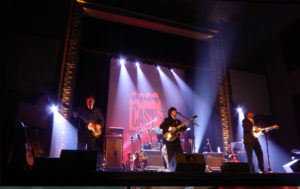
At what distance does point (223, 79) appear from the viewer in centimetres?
908

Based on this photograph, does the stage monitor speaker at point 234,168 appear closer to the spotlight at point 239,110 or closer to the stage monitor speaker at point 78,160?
the stage monitor speaker at point 78,160

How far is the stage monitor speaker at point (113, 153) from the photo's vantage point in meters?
5.90

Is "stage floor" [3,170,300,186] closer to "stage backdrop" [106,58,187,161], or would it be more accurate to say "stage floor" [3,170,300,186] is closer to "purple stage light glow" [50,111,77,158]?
"purple stage light glow" [50,111,77,158]

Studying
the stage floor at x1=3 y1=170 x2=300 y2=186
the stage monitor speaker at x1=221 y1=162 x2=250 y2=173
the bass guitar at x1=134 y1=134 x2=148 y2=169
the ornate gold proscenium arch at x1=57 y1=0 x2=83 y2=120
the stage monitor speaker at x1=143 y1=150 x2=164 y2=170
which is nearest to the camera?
the stage floor at x1=3 y1=170 x2=300 y2=186

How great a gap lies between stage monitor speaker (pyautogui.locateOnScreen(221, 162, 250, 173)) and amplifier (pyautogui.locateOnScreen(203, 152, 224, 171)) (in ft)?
12.8

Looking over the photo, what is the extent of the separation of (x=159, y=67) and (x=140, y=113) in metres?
2.04

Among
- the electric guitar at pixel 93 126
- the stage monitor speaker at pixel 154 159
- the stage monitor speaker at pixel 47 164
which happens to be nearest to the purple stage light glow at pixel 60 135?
the electric guitar at pixel 93 126

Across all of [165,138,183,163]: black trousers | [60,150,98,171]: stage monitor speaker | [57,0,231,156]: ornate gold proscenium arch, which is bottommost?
[60,150,98,171]: stage monitor speaker

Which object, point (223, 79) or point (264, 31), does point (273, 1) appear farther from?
point (264, 31)

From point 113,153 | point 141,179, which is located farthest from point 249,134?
point 141,179

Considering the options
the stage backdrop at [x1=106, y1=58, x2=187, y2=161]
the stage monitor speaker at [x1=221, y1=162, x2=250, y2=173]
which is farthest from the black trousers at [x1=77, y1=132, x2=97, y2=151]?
the stage monitor speaker at [x1=221, y1=162, x2=250, y2=173]

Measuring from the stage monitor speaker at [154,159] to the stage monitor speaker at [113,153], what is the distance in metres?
0.77

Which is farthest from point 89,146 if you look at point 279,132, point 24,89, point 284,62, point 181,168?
point 284,62

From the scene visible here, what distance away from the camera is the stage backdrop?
7543 mm
